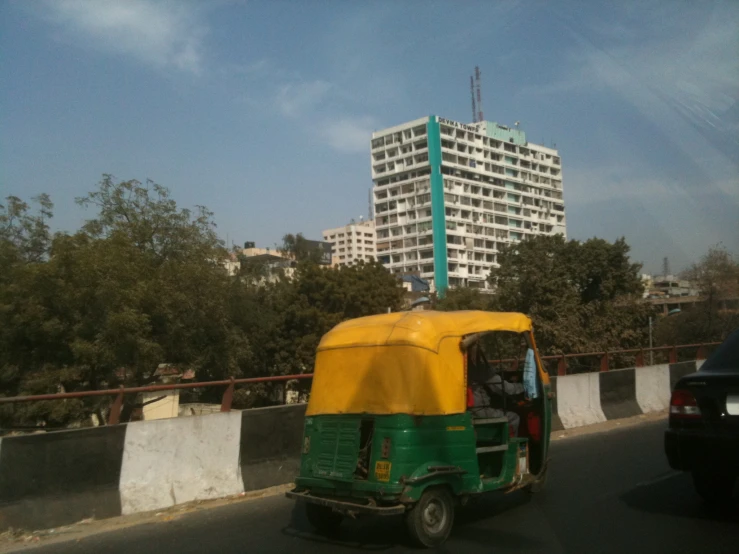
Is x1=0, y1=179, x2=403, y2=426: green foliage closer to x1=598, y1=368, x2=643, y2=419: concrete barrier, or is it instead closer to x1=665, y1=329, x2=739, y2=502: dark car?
x1=598, y1=368, x2=643, y2=419: concrete barrier

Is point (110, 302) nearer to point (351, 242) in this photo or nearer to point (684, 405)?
point (684, 405)

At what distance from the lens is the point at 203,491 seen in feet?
27.1

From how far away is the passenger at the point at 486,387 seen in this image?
22.6ft

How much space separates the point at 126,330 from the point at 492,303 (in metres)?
24.3

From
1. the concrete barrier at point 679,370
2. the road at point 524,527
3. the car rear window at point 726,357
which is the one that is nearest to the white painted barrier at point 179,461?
the road at point 524,527

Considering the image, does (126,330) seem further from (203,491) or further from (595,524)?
(595,524)

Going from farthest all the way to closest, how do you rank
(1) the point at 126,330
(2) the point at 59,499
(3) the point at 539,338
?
(3) the point at 539,338 → (1) the point at 126,330 → (2) the point at 59,499

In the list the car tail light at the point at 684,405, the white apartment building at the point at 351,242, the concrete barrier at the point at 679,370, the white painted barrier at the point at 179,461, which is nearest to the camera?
the car tail light at the point at 684,405

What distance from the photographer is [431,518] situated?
5.89 meters

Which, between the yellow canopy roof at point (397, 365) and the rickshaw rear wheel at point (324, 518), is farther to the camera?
the rickshaw rear wheel at point (324, 518)

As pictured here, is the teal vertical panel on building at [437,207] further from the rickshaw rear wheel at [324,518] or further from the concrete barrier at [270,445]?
the rickshaw rear wheel at [324,518]

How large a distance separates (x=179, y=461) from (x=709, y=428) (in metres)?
5.96

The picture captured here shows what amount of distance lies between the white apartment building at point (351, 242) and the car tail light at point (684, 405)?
16983 cm

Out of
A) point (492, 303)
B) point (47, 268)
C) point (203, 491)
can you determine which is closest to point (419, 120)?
point (492, 303)
